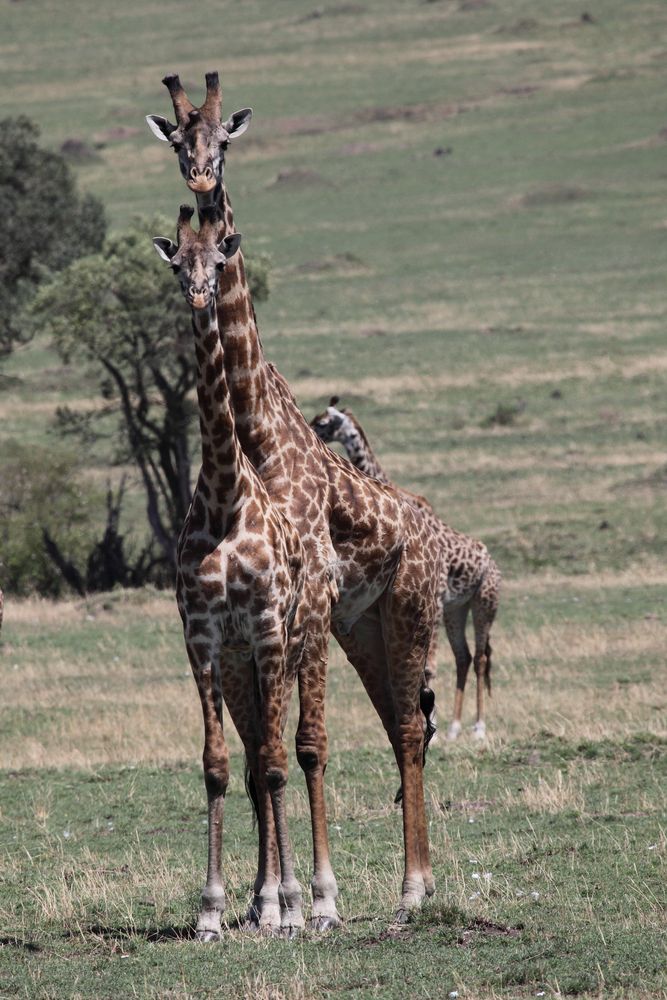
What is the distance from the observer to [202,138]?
9.05 metres

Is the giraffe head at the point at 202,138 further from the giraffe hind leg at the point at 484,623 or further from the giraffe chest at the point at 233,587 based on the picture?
the giraffe hind leg at the point at 484,623

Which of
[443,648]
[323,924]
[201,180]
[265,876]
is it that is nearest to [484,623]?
[443,648]

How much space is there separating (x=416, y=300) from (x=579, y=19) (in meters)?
67.5

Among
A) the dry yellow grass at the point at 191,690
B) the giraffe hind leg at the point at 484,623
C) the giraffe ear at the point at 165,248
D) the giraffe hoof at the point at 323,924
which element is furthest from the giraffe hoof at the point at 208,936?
the giraffe hind leg at the point at 484,623

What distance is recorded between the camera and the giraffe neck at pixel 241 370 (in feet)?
31.7

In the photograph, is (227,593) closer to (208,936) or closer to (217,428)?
(217,428)

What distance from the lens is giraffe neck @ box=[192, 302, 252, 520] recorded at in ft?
28.3

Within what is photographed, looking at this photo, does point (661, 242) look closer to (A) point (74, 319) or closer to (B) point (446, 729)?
(A) point (74, 319)

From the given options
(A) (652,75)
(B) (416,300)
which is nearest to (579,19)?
(A) (652,75)

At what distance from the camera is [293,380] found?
4475cm

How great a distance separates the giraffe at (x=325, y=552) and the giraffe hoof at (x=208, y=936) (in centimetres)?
58

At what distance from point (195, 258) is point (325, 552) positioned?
77.1 inches

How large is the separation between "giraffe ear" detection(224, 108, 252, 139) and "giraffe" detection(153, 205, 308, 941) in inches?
23.5

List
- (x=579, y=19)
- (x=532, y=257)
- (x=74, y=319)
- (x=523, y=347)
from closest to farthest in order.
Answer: (x=74, y=319)
(x=523, y=347)
(x=532, y=257)
(x=579, y=19)
